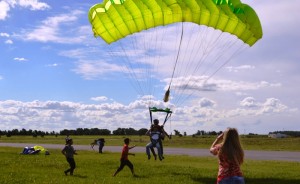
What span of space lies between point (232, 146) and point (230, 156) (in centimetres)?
20

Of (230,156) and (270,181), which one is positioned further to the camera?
(270,181)

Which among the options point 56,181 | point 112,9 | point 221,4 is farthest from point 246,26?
point 56,181

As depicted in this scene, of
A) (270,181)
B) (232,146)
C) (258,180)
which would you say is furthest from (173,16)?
(232,146)

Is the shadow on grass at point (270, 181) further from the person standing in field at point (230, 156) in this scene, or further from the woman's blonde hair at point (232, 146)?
the woman's blonde hair at point (232, 146)

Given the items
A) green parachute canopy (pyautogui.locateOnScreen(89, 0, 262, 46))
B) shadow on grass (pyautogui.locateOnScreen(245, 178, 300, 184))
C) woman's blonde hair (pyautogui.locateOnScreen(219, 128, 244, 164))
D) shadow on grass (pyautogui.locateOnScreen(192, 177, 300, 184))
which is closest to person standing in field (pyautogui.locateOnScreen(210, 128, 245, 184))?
woman's blonde hair (pyautogui.locateOnScreen(219, 128, 244, 164))

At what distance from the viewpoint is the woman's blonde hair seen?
779 cm

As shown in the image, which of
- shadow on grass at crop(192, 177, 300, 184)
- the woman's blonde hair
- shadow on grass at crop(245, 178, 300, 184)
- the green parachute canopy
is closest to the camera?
the woman's blonde hair

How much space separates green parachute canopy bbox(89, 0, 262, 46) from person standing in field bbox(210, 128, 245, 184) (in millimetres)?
10113

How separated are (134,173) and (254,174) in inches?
204

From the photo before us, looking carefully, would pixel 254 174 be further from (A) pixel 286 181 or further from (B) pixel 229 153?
(B) pixel 229 153

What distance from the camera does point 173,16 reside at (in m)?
18.2

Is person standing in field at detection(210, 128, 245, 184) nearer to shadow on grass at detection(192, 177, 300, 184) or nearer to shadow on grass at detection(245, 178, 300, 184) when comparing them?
shadow on grass at detection(192, 177, 300, 184)

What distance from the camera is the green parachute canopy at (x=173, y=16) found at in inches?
684

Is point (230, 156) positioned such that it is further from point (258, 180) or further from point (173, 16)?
point (173, 16)
